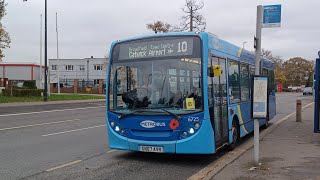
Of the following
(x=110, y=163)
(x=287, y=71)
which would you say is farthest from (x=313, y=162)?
(x=287, y=71)

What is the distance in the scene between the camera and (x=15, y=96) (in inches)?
1603

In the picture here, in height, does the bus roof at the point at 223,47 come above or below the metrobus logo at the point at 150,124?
above

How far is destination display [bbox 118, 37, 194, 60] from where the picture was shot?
896 centimetres

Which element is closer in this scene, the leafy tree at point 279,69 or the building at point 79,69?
the building at point 79,69

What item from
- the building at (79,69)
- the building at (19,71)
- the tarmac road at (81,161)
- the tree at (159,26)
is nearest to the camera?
the tarmac road at (81,161)

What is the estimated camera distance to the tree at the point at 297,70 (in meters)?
125

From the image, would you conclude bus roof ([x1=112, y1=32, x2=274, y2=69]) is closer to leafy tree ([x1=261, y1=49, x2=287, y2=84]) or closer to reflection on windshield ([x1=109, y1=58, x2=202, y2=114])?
reflection on windshield ([x1=109, y1=58, x2=202, y2=114])

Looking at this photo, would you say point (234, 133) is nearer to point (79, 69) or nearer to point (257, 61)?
point (257, 61)

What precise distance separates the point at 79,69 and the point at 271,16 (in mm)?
86302

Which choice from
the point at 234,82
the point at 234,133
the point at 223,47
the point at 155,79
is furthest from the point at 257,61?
the point at 234,133

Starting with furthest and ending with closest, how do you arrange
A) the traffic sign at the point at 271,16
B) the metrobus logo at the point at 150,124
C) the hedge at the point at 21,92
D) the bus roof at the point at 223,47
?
the hedge at the point at 21,92 < the bus roof at the point at 223,47 < the metrobus logo at the point at 150,124 < the traffic sign at the point at 271,16

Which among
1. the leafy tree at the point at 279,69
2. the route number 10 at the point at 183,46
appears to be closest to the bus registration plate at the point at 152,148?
the route number 10 at the point at 183,46

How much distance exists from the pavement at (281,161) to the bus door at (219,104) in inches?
26.5

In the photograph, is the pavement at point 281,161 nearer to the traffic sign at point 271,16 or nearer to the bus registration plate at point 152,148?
the bus registration plate at point 152,148
